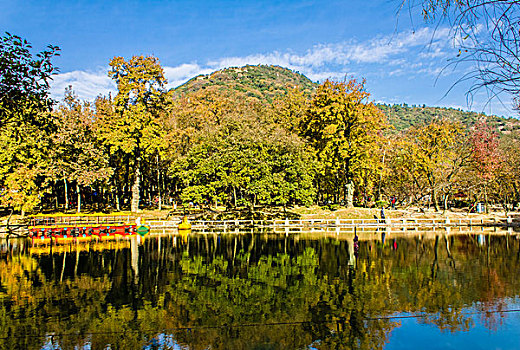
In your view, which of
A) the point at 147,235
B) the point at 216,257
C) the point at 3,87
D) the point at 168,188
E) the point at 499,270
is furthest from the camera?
the point at 168,188

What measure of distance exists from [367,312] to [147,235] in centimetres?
3274

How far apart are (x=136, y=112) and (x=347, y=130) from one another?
98.9 feet

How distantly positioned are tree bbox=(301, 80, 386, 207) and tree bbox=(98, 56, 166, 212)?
→ 75.8 feet

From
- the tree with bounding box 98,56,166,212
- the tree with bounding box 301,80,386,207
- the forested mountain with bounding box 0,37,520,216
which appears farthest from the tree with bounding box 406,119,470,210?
the tree with bounding box 98,56,166,212

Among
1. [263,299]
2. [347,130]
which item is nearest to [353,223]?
[347,130]

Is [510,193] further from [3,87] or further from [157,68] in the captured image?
[3,87]

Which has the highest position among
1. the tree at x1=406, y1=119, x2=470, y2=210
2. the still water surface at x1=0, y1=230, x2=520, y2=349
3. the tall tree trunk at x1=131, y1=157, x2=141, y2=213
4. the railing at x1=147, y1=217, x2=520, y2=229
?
the tree at x1=406, y1=119, x2=470, y2=210

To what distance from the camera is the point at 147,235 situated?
42875 mm

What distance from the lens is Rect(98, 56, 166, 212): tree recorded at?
175 ft

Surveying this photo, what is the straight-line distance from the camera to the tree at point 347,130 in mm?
54938

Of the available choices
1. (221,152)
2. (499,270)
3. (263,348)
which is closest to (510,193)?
(221,152)

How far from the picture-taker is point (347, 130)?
57125 mm

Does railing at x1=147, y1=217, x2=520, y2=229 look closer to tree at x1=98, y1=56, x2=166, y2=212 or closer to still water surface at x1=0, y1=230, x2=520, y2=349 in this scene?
tree at x1=98, y1=56, x2=166, y2=212

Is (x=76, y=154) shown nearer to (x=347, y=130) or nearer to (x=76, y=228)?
(x=76, y=228)
